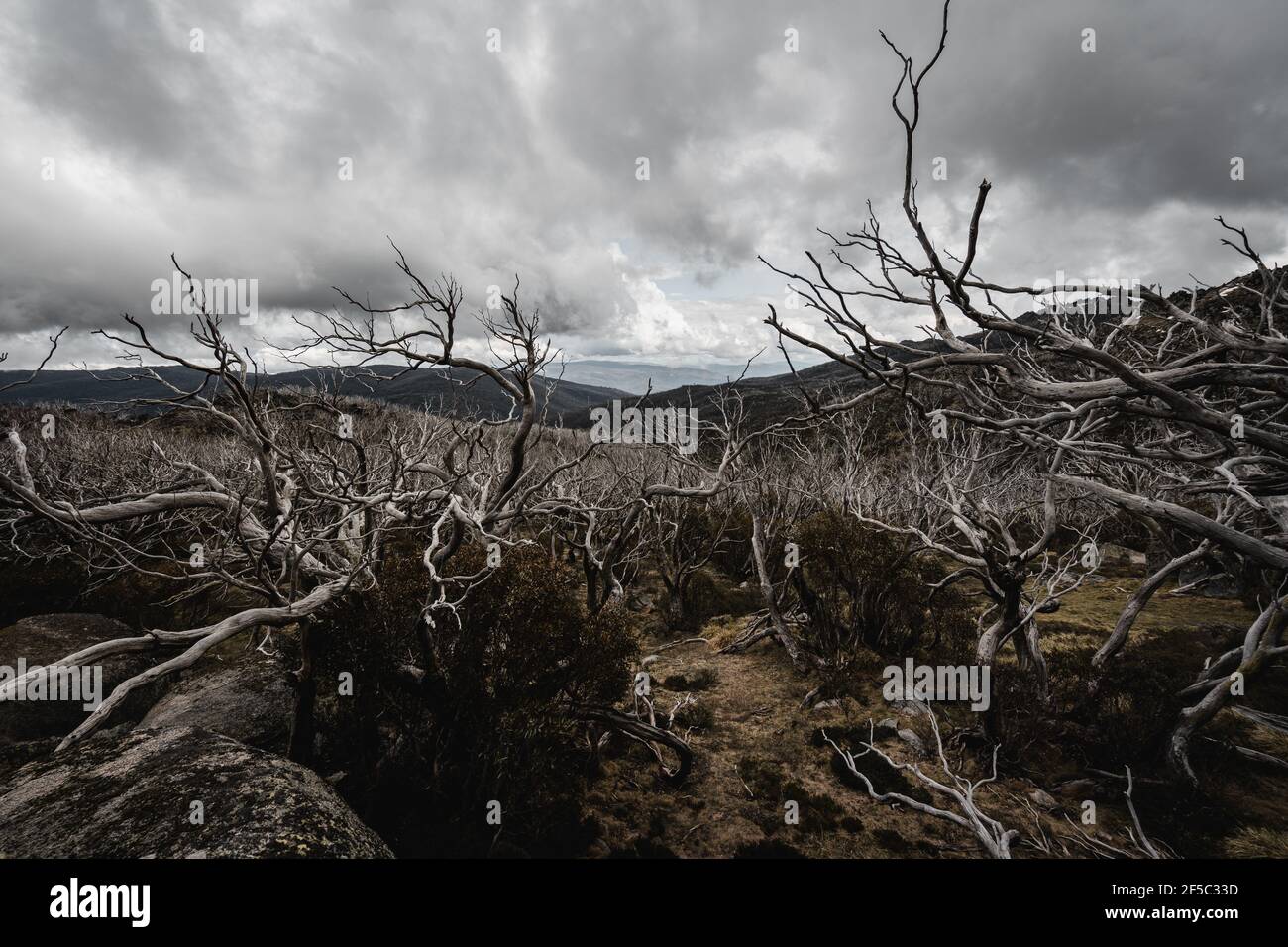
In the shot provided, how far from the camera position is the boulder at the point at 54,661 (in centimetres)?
619

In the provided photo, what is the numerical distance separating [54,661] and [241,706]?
424 centimetres

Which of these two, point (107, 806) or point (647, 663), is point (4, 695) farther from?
point (647, 663)

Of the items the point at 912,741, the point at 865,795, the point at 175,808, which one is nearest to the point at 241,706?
the point at 175,808

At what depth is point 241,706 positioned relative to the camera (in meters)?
5.33

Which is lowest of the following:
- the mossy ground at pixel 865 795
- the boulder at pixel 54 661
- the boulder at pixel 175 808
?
the mossy ground at pixel 865 795

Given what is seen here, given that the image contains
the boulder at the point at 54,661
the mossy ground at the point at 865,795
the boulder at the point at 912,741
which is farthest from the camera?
the boulder at the point at 912,741

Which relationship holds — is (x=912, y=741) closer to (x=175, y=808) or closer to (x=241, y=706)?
(x=175, y=808)

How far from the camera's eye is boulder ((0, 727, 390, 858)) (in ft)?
8.75

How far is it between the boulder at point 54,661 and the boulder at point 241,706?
0.83 m

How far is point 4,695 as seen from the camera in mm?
2012

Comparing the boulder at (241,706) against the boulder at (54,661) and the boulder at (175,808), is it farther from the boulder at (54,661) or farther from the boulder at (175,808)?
the boulder at (175,808)

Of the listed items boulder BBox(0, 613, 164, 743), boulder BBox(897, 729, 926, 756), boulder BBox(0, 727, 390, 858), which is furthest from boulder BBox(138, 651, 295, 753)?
boulder BBox(897, 729, 926, 756)

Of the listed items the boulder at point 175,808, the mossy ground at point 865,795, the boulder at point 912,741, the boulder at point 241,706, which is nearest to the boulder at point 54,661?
the boulder at point 241,706
